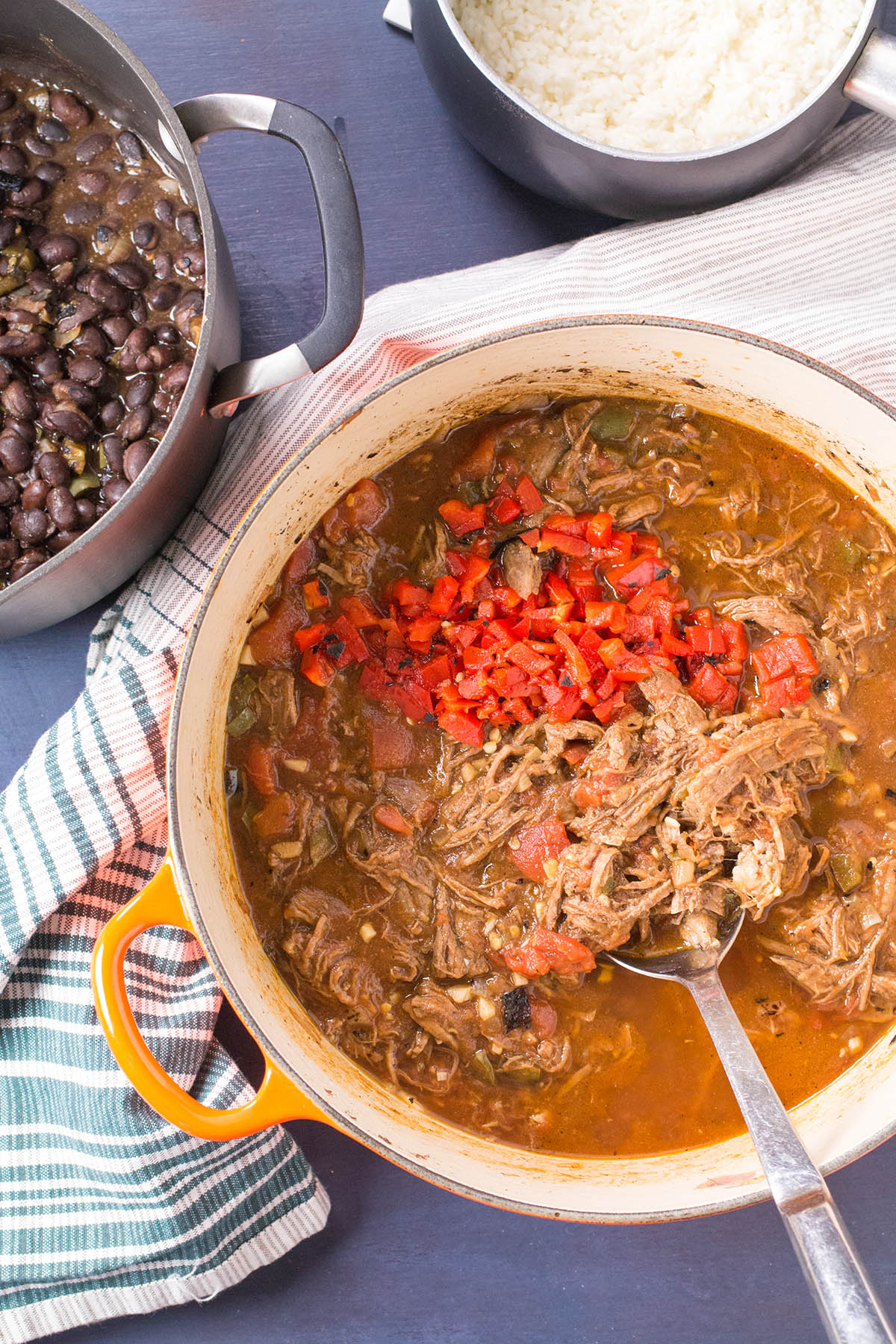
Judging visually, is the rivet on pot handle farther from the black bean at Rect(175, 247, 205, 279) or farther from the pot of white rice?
the pot of white rice

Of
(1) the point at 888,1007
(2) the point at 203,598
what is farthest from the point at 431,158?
(1) the point at 888,1007

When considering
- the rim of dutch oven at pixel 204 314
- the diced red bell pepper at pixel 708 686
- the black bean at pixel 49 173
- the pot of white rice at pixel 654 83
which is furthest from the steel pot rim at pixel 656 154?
the diced red bell pepper at pixel 708 686

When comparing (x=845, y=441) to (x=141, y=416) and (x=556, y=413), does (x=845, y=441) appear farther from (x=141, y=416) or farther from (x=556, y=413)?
(x=141, y=416)

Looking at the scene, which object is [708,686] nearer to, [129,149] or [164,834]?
[164,834]

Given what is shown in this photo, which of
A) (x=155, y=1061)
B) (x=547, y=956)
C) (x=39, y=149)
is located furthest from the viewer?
(x=39, y=149)

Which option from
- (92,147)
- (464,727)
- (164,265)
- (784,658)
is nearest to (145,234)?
(164,265)

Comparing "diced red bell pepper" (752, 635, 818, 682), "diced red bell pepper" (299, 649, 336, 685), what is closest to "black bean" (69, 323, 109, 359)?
"diced red bell pepper" (299, 649, 336, 685)
